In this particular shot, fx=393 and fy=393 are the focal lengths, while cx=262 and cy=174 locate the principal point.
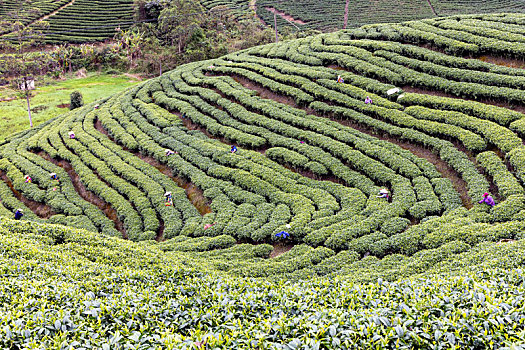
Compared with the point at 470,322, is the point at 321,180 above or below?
below

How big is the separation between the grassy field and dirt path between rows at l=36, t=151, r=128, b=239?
55.6 ft

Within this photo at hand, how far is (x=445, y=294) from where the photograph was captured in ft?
22.5

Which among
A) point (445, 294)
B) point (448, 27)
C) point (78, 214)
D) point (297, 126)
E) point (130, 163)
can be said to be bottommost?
point (78, 214)

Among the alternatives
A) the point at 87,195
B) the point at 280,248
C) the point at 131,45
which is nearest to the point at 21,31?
the point at 131,45

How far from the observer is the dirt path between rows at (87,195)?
18.8 meters

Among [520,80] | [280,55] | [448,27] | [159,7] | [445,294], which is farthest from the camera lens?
[159,7]

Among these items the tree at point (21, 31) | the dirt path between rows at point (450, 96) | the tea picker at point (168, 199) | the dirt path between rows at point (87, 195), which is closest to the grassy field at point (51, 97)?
the tree at point (21, 31)

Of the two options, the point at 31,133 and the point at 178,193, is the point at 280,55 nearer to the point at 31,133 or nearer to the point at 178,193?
the point at 178,193

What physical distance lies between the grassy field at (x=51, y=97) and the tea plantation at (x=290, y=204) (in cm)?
1074

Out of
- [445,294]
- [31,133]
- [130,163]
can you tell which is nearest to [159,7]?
[31,133]

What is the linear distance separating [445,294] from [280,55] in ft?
81.5

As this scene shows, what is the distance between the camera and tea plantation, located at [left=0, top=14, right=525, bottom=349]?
20.0 feet

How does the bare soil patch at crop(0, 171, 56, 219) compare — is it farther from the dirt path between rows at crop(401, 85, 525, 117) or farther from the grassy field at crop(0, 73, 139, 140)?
the dirt path between rows at crop(401, 85, 525, 117)

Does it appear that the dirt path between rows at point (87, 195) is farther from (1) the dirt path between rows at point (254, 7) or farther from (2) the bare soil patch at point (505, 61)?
(1) the dirt path between rows at point (254, 7)
